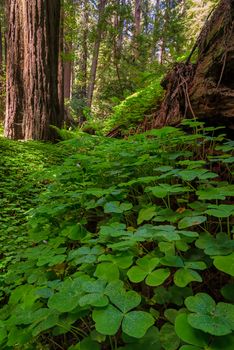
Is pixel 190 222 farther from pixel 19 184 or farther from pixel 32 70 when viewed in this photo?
pixel 32 70

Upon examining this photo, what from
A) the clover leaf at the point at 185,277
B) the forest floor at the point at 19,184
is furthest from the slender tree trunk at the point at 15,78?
the clover leaf at the point at 185,277

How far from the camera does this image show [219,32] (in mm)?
3172

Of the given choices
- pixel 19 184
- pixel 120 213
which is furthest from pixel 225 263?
pixel 19 184

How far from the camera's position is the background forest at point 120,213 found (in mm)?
1079

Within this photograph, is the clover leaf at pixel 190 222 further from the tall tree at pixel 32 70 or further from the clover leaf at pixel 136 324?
the tall tree at pixel 32 70

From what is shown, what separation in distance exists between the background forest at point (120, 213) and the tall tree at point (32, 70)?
19 mm

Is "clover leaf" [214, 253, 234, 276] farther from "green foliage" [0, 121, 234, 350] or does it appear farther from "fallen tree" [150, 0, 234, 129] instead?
"fallen tree" [150, 0, 234, 129]

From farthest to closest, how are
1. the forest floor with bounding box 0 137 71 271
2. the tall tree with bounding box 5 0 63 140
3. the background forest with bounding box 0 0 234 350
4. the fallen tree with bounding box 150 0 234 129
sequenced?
the tall tree with bounding box 5 0 63 140 < the fallen tree with bounding box 150 0 234 129 < the forest floor with bounding box 0 137 71 271 < the background forest with bounding box 0 0 234 350

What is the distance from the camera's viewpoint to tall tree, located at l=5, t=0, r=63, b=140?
575cm

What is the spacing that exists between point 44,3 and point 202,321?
20.4 ft

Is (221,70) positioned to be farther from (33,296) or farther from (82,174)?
(33,296)

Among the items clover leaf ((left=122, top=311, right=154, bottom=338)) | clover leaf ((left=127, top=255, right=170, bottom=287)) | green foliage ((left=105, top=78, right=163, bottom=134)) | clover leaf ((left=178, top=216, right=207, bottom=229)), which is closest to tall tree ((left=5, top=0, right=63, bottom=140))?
green foliage ((left=105, top=78, right=163, bottom=134))

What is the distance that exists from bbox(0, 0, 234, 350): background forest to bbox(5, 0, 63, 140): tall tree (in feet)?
0.06

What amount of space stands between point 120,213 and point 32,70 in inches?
183
